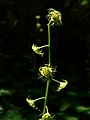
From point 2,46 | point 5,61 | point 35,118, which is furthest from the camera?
point 2,46

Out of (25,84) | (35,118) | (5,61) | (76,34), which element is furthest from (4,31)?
(35,118)

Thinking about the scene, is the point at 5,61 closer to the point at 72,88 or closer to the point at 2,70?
the point at 2,70

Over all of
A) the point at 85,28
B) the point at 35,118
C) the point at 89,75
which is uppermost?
the point at 85,28

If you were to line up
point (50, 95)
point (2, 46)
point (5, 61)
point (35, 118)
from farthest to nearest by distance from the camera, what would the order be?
point (2, 46) < point (5, 61) < point (50, 95) < point (35, 118)

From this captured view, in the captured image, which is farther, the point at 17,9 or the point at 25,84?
the point at 17,9

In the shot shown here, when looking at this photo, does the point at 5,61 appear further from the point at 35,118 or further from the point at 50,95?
the point at 35,118

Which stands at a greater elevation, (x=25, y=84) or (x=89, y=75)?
(x=89, y=75)
